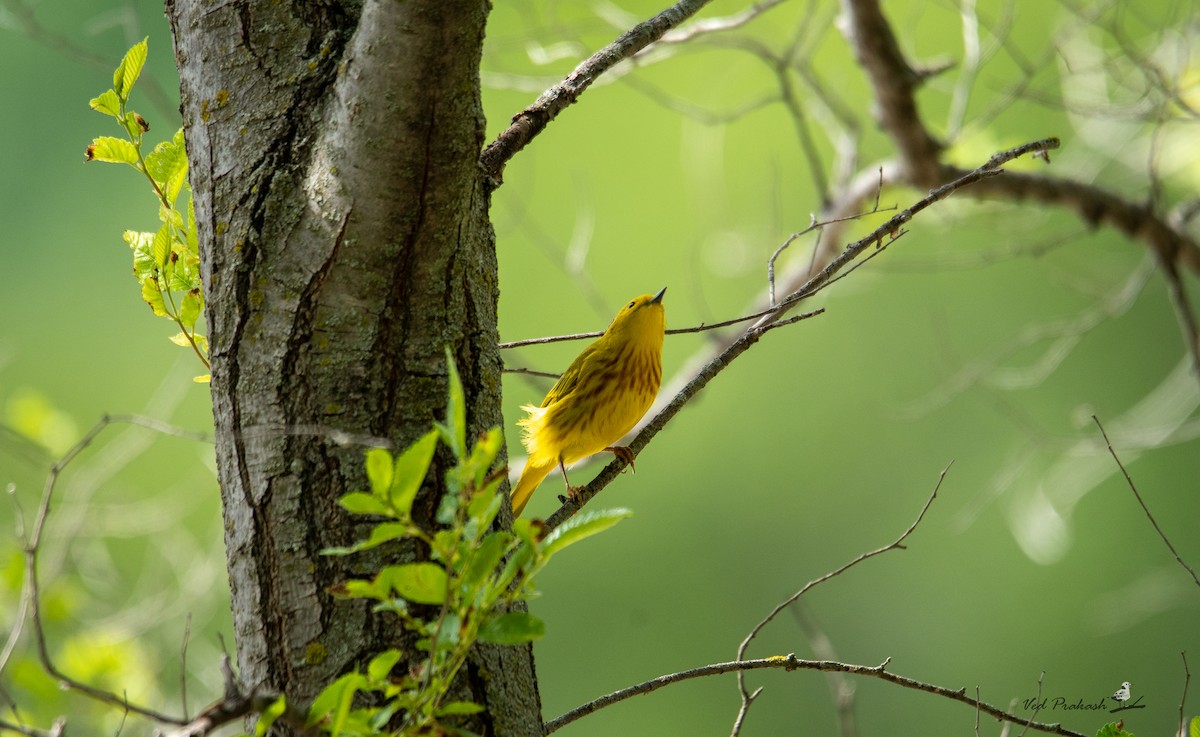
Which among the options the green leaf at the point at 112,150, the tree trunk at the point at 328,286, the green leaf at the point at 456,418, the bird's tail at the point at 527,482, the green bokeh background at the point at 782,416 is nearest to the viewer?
the green leaf at the point at 456,418

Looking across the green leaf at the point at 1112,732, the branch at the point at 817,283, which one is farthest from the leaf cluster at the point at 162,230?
the green leaf at the point at 1112,732

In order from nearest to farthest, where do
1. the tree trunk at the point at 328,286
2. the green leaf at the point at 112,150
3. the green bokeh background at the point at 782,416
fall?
1. the tree trunk at the point at 328,286
2. the green leaf at the point at 112,150
3. the green bokeh background at the point at 782,416

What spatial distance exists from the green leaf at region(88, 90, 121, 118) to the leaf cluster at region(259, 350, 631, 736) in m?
0.69

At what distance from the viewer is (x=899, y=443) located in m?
6.86

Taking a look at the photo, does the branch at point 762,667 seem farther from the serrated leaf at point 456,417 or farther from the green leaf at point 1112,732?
the serrated leaf at point 456,417

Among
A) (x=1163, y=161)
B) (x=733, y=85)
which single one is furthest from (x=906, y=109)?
(x=733, y=85)

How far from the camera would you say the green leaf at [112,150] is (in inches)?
48.3

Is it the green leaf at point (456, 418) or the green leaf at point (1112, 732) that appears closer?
the green leaf at point (456, 418)

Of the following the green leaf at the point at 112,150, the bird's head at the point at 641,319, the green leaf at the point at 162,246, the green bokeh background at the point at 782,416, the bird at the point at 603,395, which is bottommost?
the green leaf at the point at 162,246

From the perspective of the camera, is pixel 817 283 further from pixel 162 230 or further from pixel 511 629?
pixel 162 230

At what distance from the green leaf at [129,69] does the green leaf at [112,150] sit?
0.06 meters

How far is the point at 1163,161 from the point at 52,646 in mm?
5116

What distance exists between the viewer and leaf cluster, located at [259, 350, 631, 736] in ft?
2.49

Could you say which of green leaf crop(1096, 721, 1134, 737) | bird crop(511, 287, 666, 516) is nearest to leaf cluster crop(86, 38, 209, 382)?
green leaf crop(1096, 721, 1134, 737)
